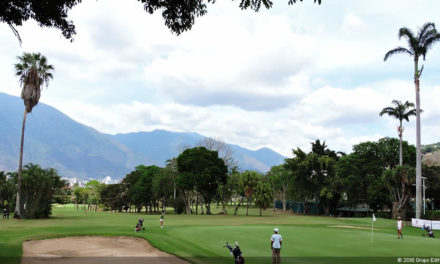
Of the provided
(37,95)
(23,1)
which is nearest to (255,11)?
(23,1)

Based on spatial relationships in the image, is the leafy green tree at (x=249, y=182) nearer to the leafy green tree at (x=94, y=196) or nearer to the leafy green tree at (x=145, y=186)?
the leafy green tree at (x=145, y=186)

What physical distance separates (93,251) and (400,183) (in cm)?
5280

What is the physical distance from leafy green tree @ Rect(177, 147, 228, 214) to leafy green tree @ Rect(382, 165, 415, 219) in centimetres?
3124

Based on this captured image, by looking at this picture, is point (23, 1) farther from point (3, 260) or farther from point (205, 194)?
point (205, 194)

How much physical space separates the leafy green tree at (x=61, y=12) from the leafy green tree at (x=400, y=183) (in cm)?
5414

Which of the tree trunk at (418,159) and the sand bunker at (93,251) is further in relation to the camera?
the tree trunk at (418,159)

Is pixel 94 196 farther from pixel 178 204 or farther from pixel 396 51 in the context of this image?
pixel 396 51

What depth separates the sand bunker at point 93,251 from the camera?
20.7 metres

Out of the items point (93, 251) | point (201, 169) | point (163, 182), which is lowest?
point (93, 251)

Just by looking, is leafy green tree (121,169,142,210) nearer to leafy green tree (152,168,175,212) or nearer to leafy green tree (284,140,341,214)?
leafy green tree (152,168,175,212)

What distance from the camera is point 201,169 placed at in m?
74.4

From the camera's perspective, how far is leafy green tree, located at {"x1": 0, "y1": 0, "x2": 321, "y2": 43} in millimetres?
12934

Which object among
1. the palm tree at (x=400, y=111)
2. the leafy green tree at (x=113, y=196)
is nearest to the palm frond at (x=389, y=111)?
the palm tree at (x=400, y=111)

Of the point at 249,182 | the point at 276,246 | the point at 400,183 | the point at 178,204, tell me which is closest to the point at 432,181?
the point at 400,183
